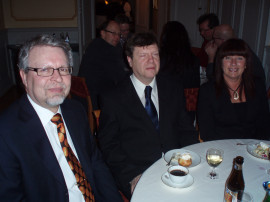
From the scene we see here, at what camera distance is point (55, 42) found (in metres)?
1.37

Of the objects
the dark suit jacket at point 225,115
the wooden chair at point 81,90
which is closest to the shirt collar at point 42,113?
the wooden chair at point 81,90

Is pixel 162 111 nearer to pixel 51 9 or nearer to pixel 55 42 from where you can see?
pixel 55 42

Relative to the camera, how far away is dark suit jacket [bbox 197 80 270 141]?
2205 mm

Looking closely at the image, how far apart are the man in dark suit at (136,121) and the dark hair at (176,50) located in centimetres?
113

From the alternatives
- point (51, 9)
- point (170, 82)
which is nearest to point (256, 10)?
point (170, 82)

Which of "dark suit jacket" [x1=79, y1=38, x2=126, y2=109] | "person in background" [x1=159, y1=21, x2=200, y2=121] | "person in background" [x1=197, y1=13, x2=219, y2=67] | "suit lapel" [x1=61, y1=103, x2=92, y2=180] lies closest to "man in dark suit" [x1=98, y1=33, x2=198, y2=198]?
"suit lapel" [x1=61, y1=103, x2=92, y2=180]

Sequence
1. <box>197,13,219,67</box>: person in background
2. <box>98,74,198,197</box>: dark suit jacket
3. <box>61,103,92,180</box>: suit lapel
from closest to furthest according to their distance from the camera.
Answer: <box>61,103,92,180</box>: suit lapel < <box>98,74,198,197</box>: dark suit jacket < <box>197,13,219,67</box>: person in background

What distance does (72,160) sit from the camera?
4.53 feet

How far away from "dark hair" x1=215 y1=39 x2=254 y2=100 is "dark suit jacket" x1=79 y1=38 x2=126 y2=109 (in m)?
1.44

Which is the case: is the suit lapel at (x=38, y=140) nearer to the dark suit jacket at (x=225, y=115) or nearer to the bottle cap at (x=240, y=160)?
the bottle cap at (x=240, y=160)

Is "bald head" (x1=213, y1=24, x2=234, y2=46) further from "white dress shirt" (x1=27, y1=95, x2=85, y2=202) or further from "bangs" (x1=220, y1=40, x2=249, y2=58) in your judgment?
"white dress shirt" (x1=27, y1=95, x2=85, y2=202)

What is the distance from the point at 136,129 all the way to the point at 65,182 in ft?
2.18

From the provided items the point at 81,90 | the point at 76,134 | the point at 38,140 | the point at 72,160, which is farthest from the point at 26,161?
the point at 81,90

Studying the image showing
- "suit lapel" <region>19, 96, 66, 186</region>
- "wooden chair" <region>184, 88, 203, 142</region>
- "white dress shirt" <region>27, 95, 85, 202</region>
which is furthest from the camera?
"wooden chair" <region>184, 88, 203, 142</region>
